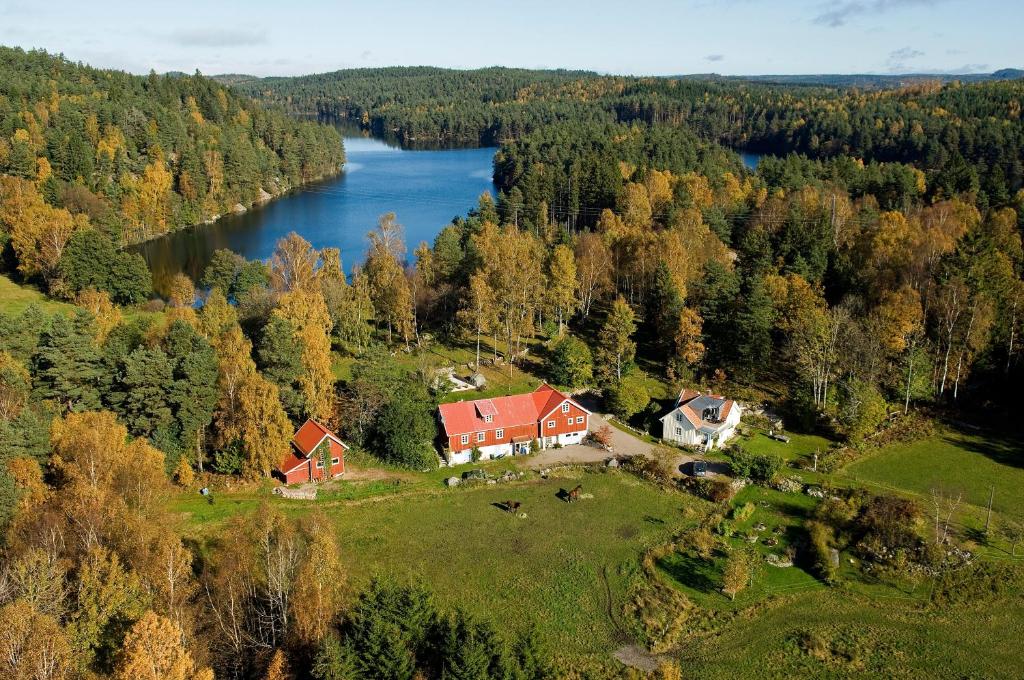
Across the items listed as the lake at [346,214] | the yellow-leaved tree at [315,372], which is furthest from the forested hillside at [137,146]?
the yellow-leaved tree at [315,372]

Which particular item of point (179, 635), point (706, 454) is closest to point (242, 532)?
point (179, 635)

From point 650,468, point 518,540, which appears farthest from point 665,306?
point 518,540

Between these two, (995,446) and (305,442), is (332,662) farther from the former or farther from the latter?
(995,446)

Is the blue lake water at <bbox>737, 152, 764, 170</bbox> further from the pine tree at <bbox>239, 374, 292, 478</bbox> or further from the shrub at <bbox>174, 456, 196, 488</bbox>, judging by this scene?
the shrub at <bbox>174, 456, 196, 488</bbox>

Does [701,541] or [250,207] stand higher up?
[250,207]

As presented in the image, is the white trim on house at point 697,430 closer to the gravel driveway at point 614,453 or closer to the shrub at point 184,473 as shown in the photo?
the gravel driveway at point 614,453
